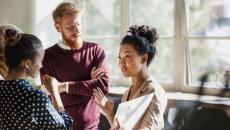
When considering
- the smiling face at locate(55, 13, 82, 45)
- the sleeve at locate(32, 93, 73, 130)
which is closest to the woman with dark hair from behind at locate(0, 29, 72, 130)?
the sleeve at locate(32, 93, 73, 130)

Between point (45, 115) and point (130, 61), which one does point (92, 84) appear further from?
point (45, 115)

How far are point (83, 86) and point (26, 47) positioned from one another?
0.50m

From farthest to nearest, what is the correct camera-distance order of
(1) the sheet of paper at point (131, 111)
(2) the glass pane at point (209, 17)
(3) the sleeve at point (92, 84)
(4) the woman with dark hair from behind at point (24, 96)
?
(2) the glass pane at point (209, 17) < (3) the sleeve at point (92, 84) < (1) the sheet of paper at point (131, 111) < (4) the woman with dark hair from behind at point (24, 96)

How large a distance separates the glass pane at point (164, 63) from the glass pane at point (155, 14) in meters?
0.10

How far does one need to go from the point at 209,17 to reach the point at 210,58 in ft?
1.06

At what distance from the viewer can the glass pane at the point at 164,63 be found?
306cm

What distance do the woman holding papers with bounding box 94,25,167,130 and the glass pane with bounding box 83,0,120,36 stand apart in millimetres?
1493

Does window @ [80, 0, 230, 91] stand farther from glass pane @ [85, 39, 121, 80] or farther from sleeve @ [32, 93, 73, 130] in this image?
sleeve @ [32, 93, 73, 130]

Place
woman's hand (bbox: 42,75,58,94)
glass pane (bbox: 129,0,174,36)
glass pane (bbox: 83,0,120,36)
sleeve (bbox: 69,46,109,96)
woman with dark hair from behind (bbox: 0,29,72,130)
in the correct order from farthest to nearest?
glass pane (bbox: 83,0,120,36), glass pane (bbox: 129,0,174,36), sleeve (bbox: 69,46,109,96), woman's hand (bbox: 42,75,58,94), woman with dark hair from behind (bbox: 0,29,72,130)

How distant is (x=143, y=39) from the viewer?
1.78 meters

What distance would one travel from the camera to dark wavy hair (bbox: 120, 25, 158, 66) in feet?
5.77

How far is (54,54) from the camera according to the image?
1988mm

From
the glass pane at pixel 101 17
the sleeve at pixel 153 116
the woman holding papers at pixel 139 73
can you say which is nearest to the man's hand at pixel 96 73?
the woman holding papers at pixel 139 73

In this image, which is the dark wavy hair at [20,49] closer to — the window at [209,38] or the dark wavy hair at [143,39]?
the dark wavy hair at [143,39]
